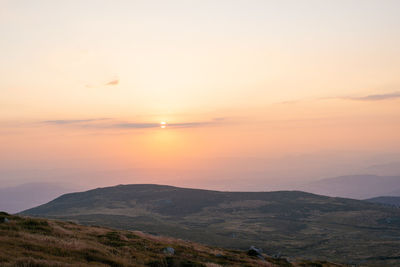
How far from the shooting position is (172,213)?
185m

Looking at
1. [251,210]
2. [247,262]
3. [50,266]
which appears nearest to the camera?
[50,266]

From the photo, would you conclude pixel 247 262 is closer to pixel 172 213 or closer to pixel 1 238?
pixel 1 238

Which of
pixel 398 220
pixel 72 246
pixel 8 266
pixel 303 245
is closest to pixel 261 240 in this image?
pixel 303 245

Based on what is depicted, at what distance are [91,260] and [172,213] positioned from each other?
172308mm

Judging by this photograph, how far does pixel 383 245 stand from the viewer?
84.7m

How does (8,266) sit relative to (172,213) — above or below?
above

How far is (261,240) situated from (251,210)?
80.2 m

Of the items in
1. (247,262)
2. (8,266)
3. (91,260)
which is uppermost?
(8,266)

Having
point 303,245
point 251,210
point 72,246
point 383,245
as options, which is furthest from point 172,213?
point 72,246

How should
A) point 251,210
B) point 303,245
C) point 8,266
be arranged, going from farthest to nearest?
point 251,210, point 303,245, point 8,266

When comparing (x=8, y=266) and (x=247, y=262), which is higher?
(x=8, y=266)

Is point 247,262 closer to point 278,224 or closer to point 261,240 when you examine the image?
point 261,240

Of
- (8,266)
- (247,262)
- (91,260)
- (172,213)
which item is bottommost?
(172,213)

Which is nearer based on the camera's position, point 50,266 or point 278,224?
point 50,266
